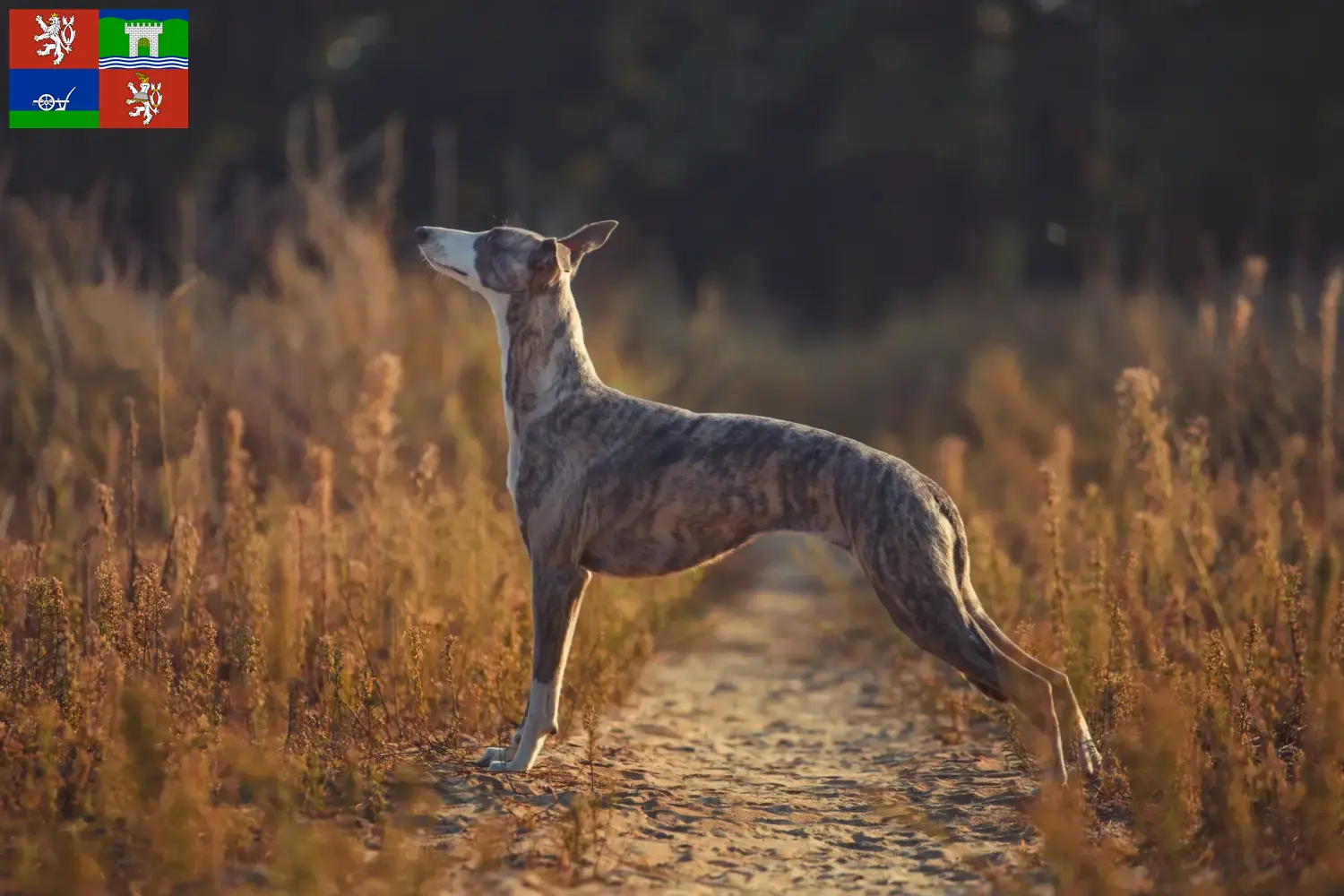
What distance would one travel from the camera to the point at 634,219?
27438 mm

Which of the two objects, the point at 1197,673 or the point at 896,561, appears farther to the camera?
the point at 1197,673

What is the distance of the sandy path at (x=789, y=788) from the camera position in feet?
13.1

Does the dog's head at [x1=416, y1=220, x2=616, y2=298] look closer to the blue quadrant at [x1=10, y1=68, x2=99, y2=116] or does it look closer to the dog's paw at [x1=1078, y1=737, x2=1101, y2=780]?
the dog's paw at [x1=1078, y1=737, x2=1101, y2=780]

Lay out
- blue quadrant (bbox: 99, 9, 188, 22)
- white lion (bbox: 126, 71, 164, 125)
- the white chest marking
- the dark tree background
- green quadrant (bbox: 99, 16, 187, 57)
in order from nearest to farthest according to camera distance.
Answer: the white chest marking → green quadrant (bbox: 99, 16, 187, 57) → white lion (bbox: 126, 71, 164, 125) → blue quadrant (bbox: 99, 9, 188, 22) → the dark tree background

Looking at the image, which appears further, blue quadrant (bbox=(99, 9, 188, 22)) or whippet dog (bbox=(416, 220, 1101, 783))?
blue quadrant (bbox=(99, 9, 188, 22))

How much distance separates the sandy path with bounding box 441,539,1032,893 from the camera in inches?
157

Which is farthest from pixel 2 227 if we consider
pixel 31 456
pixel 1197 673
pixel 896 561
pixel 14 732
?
Answer: pixel 1197 673

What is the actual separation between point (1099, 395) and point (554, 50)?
57.0 ft

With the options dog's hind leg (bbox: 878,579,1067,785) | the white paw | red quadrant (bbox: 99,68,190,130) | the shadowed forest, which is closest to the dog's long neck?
the shadowed forest

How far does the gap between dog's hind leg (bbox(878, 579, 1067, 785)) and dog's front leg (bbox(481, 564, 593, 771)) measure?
3.46ft

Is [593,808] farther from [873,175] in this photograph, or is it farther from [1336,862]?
[873,175]

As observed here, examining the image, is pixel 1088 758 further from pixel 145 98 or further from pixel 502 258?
pixel 145 98

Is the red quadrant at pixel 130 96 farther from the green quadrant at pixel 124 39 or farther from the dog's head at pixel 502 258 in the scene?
the dog's head at pixel 502 258

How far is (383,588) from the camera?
5.78 m
